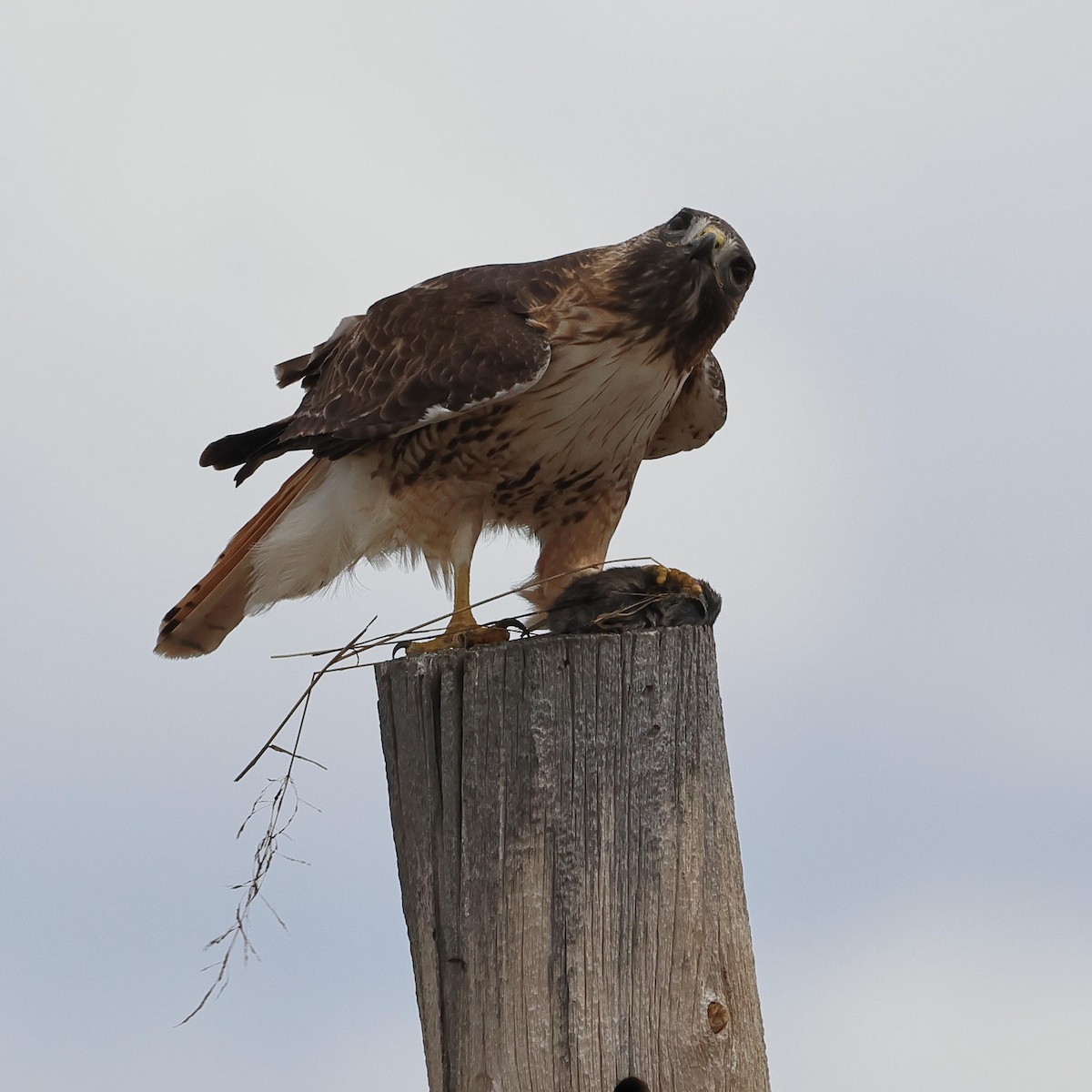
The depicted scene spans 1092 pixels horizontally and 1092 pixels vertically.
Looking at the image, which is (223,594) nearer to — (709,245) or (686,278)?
(686,278)

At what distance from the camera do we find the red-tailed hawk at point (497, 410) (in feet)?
14.1

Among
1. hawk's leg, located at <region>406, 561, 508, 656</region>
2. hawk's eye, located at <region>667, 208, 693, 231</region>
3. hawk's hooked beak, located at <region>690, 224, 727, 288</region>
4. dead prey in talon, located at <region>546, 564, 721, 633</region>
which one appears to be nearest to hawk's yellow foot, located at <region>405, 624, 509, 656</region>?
hawk's leg, located at <region>406, 561, 508, 656</region>

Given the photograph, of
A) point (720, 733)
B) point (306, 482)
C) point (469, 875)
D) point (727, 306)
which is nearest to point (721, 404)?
point (727, 306)

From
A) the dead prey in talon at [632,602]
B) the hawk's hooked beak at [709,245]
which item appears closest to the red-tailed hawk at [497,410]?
the hawk's hooked beak at [709,245]

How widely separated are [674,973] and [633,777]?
43cm

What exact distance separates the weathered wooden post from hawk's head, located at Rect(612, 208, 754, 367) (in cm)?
138

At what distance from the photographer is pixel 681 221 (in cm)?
446

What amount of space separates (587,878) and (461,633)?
107 centimetres

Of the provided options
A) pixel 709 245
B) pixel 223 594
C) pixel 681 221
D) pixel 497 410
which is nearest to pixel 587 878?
pixel 497 410

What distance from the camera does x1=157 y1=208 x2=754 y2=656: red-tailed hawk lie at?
4.30 meters

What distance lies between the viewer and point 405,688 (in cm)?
339

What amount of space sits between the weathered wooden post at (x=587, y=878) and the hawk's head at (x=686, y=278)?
1379 millimetres

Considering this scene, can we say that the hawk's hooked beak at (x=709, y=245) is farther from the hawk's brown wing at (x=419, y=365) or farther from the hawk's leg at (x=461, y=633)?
the hawk's leg at (x=461, y=633)

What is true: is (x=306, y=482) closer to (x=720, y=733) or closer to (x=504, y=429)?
(x=504, y=429)
